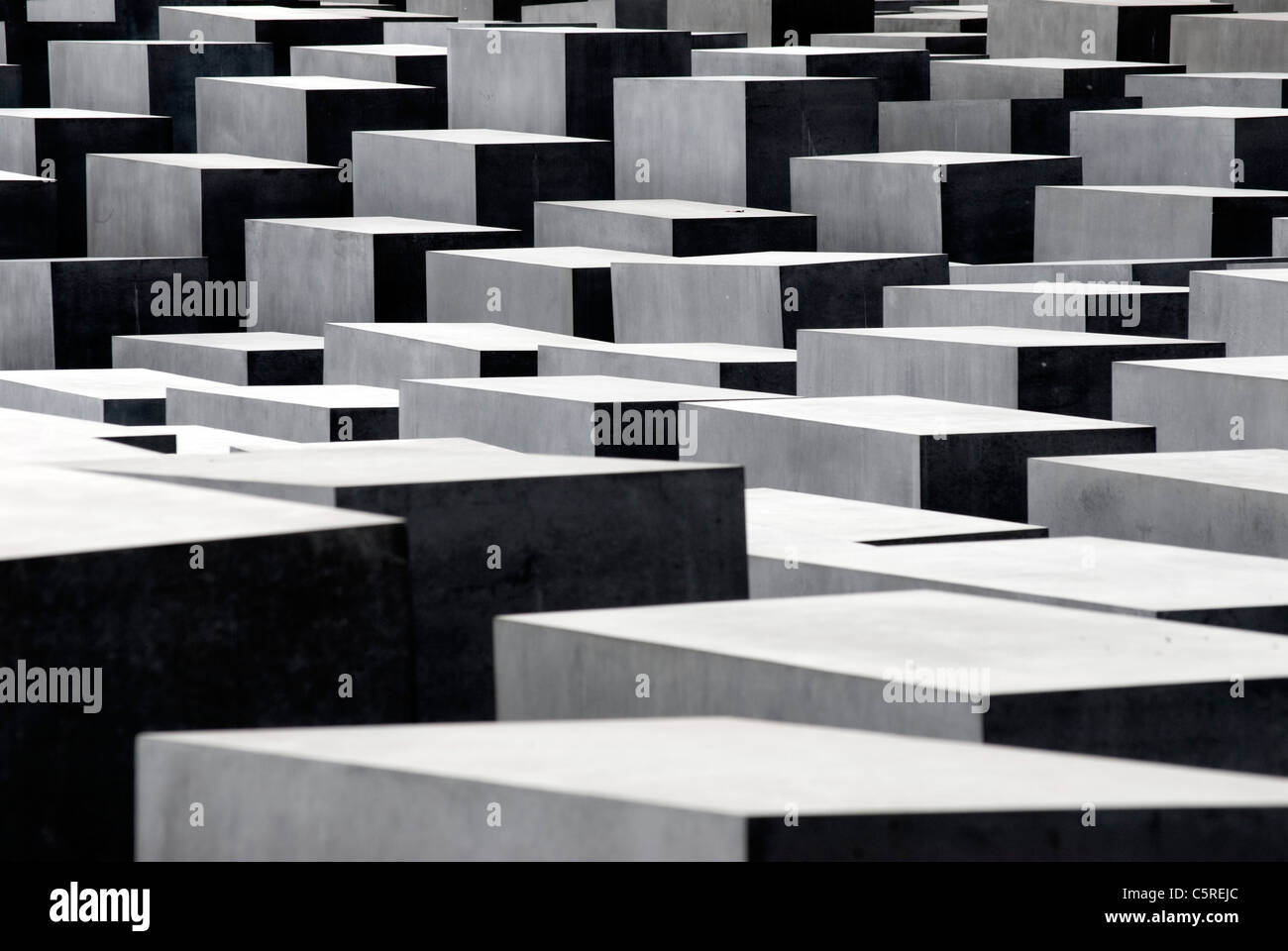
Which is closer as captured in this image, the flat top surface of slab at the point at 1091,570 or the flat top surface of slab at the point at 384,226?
the flat top surface of slab at the point at 1091,570

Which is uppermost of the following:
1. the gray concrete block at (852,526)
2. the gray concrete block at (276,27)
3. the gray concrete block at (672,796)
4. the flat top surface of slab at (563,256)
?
the gray concrete block at (276,27)

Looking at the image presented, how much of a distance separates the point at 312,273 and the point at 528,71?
293 centimetres

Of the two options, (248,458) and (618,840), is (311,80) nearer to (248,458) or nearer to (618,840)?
(248,458)

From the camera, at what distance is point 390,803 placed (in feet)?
15.3

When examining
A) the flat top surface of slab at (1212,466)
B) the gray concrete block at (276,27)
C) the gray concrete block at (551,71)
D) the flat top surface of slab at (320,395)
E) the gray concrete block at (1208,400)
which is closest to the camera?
the flat top surface of slab at (1212,466)

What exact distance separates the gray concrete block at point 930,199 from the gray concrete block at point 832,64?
183 centimetres

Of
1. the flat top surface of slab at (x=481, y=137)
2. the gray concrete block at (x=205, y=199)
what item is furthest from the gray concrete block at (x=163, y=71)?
the flat top surface of slab at (x=481, y=137)

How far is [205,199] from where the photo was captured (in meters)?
18.2

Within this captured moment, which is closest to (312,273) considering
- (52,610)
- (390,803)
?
(52,610)

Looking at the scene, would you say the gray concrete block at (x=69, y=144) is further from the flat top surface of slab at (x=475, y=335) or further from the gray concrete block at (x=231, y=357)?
the flat top surface of slab at (x=475, y=335)

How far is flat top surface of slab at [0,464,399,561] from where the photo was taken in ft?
19.8

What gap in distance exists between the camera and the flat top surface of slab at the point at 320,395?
1331 centimetres

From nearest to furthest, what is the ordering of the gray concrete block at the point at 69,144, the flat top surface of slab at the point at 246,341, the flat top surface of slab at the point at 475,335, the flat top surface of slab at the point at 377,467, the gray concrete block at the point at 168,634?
the gray concrete block at the point at 168,634 < the flat top surface of slab at the point at 377,467 < the flat top surface of slab at the point at 475,335 < the flat top surface of slab at the point at 246,341 < the gray concrete block at the point at 69,144
